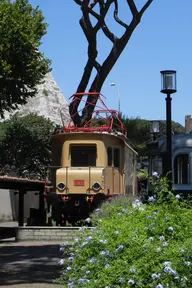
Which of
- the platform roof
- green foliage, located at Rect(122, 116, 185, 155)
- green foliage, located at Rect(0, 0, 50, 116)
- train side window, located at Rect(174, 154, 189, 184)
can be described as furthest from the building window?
green foliage, located at Rect(122, 116, 185, 155)

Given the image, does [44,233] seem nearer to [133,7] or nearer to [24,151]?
[133,7]

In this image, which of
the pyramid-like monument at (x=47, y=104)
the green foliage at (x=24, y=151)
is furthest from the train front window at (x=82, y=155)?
the pyramid-like monument at (x=47, y=104)

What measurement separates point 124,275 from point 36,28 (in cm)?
2008

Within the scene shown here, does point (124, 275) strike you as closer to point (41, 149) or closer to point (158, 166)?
point (158, 166)

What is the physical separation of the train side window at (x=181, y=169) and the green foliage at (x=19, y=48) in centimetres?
842

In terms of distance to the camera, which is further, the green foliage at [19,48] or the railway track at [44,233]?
the green foliage at [19,48]

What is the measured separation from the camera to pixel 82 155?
1756 centimetres

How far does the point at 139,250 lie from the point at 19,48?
18780 mm

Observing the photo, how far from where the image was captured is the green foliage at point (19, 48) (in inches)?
888

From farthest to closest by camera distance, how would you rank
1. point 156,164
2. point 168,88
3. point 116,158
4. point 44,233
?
point 156,164 < point 116,158 < point 44,233 < point 168,88

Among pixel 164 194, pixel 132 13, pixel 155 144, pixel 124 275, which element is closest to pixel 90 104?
pixel 155 144

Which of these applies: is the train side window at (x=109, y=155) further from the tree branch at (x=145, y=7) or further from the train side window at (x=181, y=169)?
the tree branch at (x=145, y=7)

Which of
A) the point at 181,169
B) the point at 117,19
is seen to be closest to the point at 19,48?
the point at 117,19

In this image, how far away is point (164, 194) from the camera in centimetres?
635
